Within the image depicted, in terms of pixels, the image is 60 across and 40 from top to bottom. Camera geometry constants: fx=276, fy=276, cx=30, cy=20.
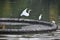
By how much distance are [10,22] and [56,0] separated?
89.3 feet

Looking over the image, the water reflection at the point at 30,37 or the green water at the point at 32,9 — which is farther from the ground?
the water reflection at the point at 30,37

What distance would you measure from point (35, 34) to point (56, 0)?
30162 mm

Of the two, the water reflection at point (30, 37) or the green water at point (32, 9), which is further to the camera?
the green water at point (32, 9)

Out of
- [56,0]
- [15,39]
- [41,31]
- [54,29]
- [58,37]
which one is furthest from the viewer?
[56,0]

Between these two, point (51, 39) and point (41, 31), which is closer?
point (51, 39)

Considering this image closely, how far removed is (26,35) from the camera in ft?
20.9

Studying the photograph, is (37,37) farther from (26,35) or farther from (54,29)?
(54,29)

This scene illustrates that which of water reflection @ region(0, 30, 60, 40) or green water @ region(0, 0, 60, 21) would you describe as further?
green water @ region(0, 0, 60, 21)

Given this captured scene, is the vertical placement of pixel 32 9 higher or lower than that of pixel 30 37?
lower

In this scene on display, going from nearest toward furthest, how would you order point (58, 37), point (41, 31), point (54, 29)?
point (58, 37) < point (41, 31) < point (54, 29)

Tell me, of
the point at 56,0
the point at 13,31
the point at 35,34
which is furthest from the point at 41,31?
the point at 56,0

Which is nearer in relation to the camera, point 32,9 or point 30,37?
point 30,37

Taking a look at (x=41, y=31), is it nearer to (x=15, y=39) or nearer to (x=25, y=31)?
(x=25, y=31)

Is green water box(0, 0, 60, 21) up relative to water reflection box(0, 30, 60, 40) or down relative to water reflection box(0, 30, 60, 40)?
down
